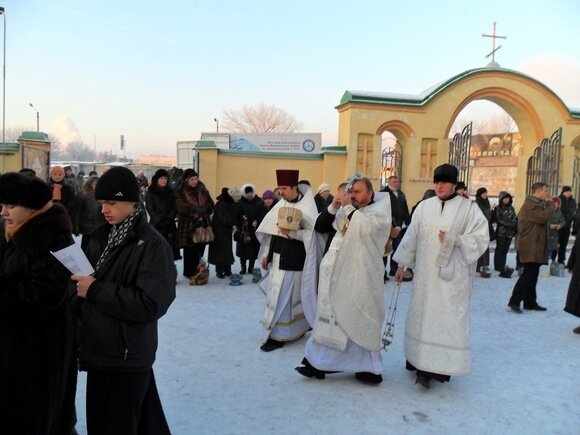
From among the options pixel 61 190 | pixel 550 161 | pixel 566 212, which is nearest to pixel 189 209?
pixel 61 190

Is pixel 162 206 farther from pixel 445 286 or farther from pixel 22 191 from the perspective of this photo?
pixel 22 191

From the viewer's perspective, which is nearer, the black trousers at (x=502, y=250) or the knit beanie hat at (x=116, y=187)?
the knit beanie hat at (x=116, y=187)

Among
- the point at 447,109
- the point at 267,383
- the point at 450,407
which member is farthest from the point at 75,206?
the point at 447,109

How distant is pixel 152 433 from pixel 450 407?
7.82 ft

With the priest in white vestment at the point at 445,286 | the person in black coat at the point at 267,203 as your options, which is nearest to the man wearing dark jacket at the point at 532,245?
the priest in white vestment at the point at 445,286

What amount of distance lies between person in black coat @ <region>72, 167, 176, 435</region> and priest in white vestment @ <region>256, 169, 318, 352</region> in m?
Answer: 2.72

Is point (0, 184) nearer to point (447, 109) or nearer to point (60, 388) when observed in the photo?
point (60, 388)

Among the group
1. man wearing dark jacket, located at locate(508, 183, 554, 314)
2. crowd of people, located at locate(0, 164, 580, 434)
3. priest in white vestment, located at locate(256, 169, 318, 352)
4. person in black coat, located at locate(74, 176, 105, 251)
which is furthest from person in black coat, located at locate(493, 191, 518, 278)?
person in black coat, located at locate(74, 176, 105, 251)

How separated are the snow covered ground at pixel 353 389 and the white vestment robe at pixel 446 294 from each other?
30 centimetres

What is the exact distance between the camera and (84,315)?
245cm

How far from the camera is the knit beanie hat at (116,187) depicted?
2412 millimetres

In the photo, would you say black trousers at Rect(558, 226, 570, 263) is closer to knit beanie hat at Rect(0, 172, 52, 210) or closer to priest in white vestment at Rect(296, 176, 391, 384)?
priest in white vestment at Rect(296, 176, 391, 384)

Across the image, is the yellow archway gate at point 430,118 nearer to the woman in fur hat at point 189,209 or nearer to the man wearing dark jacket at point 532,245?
the woman in fur hat at point 189,209

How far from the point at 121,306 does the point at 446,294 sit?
2.88 metres
